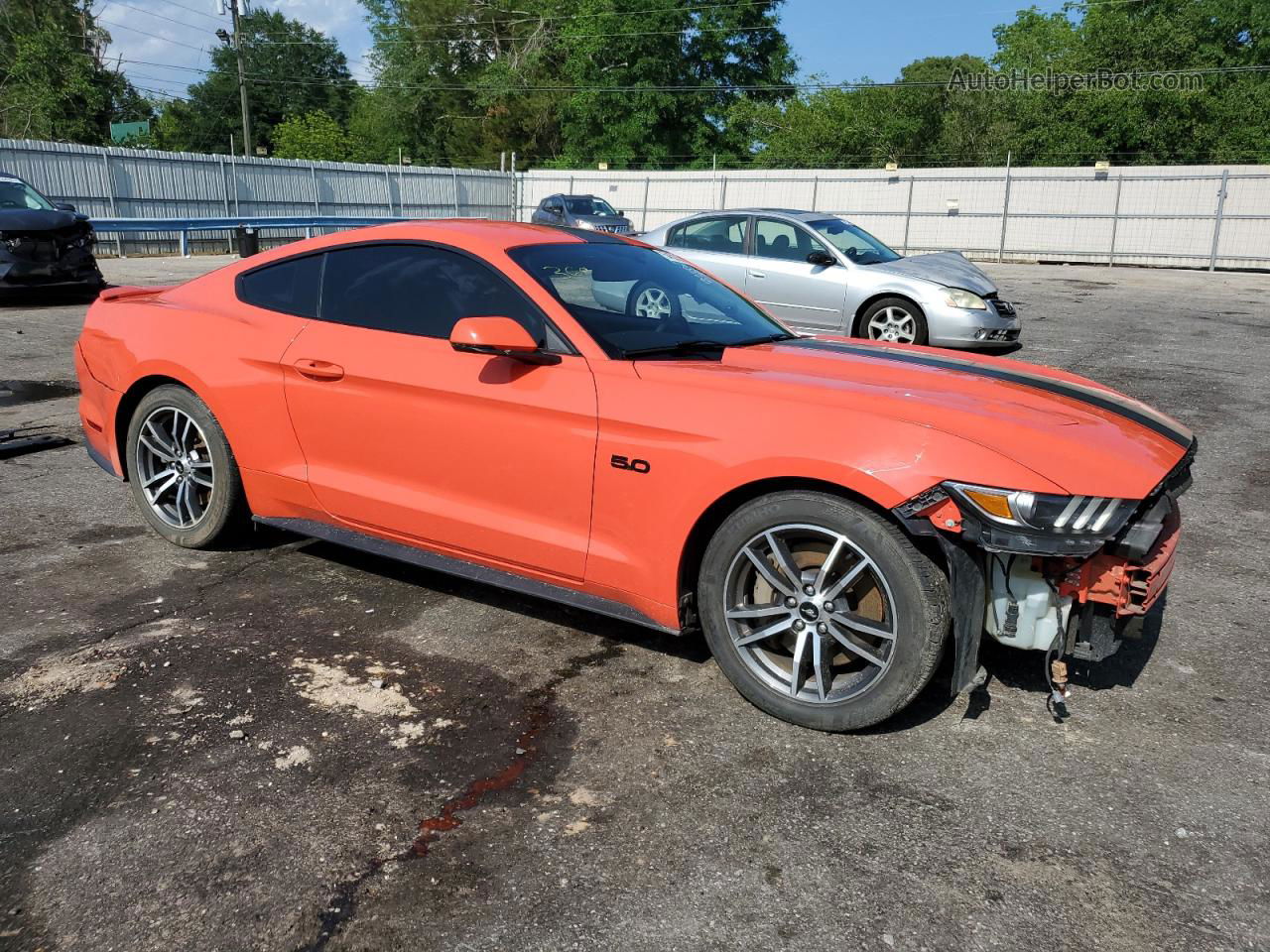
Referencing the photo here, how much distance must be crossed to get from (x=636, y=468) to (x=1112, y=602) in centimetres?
149

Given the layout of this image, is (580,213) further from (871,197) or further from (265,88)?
(265,88)

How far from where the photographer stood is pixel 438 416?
3.71 meters

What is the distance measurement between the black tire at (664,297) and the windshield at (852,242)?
701 cm

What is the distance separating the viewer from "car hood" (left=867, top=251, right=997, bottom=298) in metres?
10.2

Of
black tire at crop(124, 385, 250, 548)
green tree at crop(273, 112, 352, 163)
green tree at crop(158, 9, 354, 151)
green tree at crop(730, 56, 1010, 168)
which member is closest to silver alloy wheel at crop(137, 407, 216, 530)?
black tire at crop(124, 385, 250, 548)

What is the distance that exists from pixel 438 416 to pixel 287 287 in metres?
1.16

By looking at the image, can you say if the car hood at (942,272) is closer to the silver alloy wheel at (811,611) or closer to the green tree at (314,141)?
the silver alloy wheel at (811,611)

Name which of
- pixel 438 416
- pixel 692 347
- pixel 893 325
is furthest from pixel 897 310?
pixel 438 416

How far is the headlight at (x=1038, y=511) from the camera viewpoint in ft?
9.11

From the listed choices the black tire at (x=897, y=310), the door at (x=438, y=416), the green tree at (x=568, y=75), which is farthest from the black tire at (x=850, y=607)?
the green tree at (x=568, y=75)

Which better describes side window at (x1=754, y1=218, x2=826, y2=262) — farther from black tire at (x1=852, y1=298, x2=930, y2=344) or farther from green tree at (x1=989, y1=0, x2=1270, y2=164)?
green tree at (x1=989, y1=0, x2=1270, y2=164)

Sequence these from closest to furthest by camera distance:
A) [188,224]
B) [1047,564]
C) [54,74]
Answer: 1. [1047,564]
2. [188,224]
3. [54,74]

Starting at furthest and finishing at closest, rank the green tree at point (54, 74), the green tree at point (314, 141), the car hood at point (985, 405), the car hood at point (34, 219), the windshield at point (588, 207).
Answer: the green tree at point (314, 141) → the green tree at point (54, 74) → the windshield at point (588, 207) → the car hood at point (34, 219) → the car hood at point (985, 405)

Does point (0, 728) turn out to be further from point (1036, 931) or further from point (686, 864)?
point (1036, 931)
